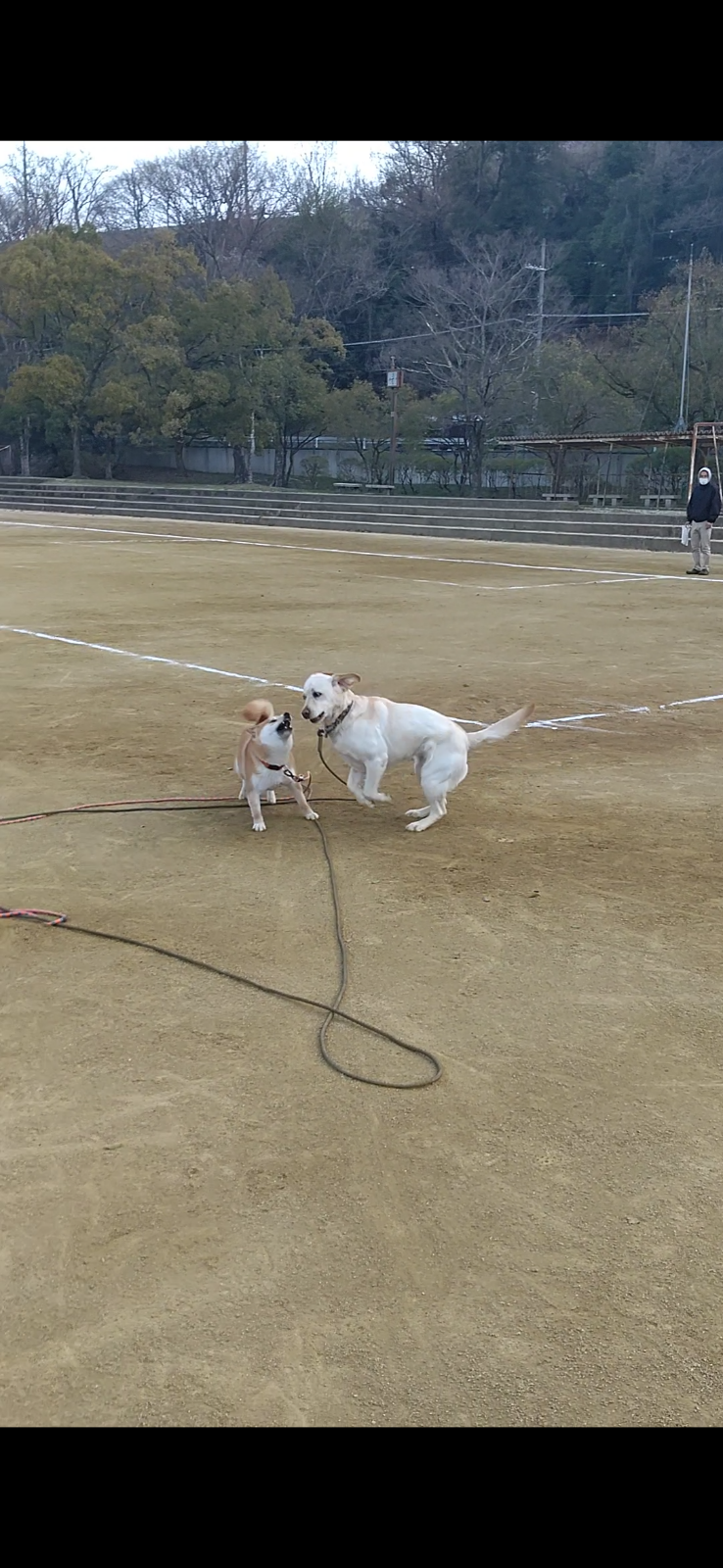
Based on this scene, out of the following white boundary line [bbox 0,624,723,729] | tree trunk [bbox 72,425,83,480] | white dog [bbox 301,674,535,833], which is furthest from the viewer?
tree trunk [bbox 72,425,83,480]

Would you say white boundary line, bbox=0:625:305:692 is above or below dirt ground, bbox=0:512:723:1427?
above

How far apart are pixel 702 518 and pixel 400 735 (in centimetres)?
1550

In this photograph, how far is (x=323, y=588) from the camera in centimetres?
1678

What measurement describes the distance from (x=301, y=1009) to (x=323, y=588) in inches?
519

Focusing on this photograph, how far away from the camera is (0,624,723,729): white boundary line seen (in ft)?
27.4

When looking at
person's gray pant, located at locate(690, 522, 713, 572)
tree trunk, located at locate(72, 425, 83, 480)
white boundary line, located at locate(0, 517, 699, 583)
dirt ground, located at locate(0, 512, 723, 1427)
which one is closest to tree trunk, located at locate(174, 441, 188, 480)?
tree trunk, located at locate(72, 425, 83, 480)

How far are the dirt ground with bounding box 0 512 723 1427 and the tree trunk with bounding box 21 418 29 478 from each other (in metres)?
46.9

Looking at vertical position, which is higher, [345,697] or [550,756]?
[345,697]

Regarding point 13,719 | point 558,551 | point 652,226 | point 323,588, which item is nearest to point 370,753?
point 13,719

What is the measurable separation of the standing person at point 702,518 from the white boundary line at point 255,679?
11.0 meters

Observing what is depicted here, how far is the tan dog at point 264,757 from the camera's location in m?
5.61

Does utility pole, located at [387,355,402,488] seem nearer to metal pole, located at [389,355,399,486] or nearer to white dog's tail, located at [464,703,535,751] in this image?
metal pole, located at [389,355,399,486]

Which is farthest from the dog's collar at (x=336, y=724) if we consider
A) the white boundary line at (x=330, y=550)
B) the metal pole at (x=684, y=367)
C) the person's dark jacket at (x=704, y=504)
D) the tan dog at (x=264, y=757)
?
the metal pole at (x=684, y=367)
